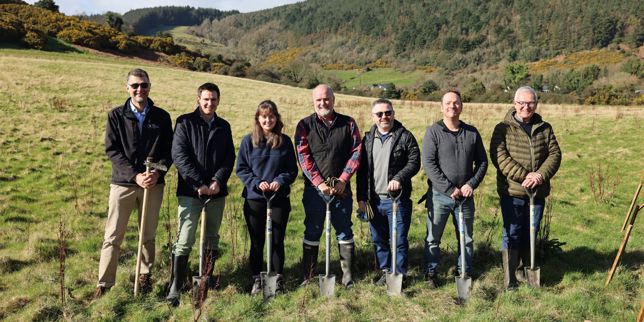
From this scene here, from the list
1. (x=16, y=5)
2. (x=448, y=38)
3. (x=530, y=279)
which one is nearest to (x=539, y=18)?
(x=448, y=38)

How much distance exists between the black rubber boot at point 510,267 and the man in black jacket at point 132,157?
429cm

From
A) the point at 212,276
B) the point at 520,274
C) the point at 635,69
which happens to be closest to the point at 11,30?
the point at 212,276

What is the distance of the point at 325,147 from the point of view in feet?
17.0

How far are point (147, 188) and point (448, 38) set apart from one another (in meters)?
192

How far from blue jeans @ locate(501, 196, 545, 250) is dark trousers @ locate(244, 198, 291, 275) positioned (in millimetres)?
2698

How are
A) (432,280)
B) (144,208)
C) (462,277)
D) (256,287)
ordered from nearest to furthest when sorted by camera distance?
1. (144,208)
2. (462,277)
3. (256,287)
4. (432,280)

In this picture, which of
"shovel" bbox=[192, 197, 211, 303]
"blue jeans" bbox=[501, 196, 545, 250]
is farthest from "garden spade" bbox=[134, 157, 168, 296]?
"blue jeans" bbox=[501, 196, 545, 250]

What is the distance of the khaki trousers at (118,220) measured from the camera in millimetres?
5047

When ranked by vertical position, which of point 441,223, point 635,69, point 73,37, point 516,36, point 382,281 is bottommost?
point 382,281

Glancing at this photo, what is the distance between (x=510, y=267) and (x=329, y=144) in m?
2.70

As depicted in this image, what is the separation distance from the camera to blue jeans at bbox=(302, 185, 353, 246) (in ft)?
17.4

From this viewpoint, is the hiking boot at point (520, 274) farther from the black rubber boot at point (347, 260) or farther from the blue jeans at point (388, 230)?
the black rubber boot at point (347, 260)

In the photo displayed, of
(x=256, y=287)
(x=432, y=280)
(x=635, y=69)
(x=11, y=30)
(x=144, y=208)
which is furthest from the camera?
(x=635, y=69)

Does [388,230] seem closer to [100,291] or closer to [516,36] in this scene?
[100,291]
